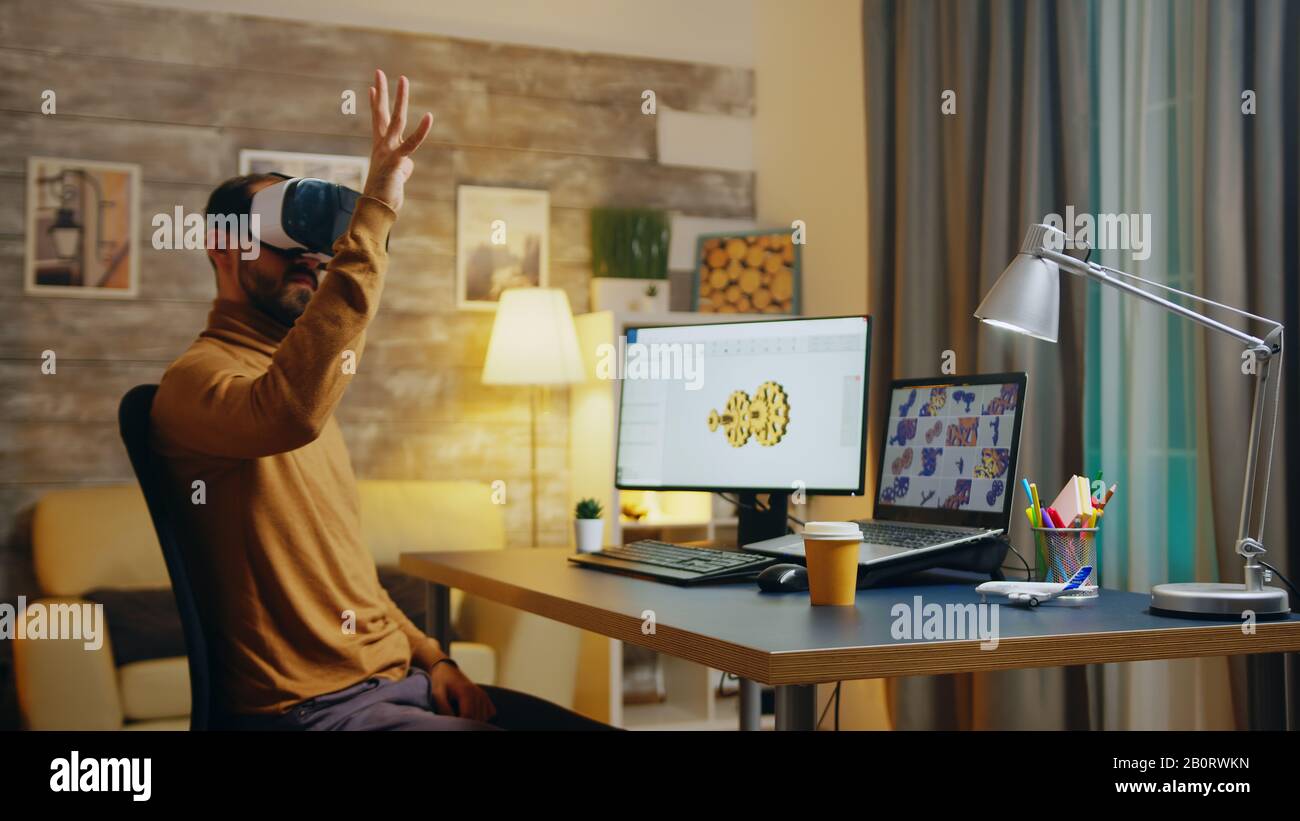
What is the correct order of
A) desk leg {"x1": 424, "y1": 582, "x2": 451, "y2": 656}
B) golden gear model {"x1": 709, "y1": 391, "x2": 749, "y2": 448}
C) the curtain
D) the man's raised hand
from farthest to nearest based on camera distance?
desk leg {"x1": 424, "y1": 582, "x2": 451, "y2": 656}
the curtain
golden gear model {"x1": 709, "y1": 391, "x2": 749, "y2": 448}
the man's raised hand

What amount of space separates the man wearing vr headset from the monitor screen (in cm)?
61

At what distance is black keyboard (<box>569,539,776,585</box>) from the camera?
1.79 m

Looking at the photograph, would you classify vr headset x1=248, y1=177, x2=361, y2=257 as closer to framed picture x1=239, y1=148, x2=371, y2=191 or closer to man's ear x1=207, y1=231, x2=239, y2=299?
man's ear x1=207, y1=231, x2=239, y2=299

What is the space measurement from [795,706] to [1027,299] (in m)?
0.63

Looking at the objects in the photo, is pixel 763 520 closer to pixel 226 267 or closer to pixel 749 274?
pixel 226 267

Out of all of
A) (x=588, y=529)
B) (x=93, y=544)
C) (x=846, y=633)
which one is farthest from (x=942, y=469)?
(x=93, y=544)

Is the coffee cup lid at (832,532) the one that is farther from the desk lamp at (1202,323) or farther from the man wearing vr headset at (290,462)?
the man wearing vr headset at (290,462)

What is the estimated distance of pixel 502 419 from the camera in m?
4.06

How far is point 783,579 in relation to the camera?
164 cm

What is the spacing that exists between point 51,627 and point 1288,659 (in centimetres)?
254

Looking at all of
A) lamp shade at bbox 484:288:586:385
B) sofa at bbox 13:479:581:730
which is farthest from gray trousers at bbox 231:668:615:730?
lamp shade at bbox 484:288:586:385

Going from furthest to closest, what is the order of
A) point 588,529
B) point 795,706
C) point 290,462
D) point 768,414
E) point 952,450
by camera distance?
point 588,529 → point 768,414 → point 952,450 → point 290,462 → point 795,706

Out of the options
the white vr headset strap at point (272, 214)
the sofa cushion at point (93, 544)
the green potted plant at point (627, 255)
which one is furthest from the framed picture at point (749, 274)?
the white vr headset strap at point (272, 214)
